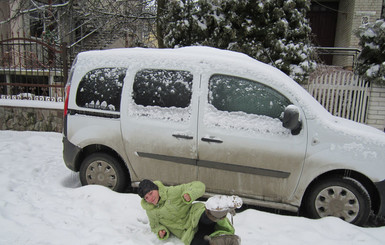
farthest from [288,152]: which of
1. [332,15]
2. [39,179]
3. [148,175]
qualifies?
[332,15]

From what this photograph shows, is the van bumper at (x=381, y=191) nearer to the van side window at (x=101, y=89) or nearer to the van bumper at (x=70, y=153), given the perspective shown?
the van side window at (x=101, y=89)

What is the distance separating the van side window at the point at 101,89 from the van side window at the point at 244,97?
3.87 feet

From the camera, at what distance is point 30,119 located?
6613 mm

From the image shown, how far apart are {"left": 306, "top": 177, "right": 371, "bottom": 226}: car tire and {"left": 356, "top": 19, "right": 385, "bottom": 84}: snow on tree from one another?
4.01 meters

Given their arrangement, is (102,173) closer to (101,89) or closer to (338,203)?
(101,89)

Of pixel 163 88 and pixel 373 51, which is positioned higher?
pixel 373 51

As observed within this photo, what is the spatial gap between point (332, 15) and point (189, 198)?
14.2 metres

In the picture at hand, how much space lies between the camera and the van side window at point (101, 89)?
3422 millimetres

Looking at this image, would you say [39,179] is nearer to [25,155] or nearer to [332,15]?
[25,155]

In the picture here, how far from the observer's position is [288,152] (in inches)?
116

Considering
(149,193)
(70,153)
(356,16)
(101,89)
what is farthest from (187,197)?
(356,16)

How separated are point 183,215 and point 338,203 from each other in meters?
1.72

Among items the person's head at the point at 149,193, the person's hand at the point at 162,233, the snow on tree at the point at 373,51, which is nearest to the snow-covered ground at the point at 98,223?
the person's hand at the point at 162,233

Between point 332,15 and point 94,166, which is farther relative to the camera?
point 332,15
